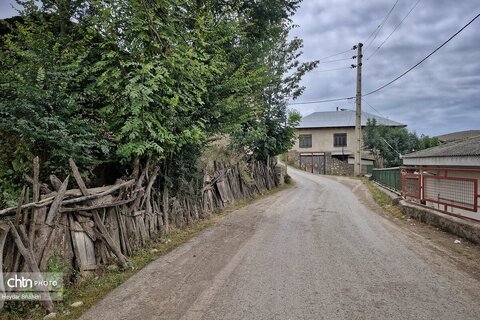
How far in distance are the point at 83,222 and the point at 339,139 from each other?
116 feet

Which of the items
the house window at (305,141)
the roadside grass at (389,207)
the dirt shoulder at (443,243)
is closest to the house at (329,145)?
the house window at (305,141)

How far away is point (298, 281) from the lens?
13.8 ft

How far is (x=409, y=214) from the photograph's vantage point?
30.1 ft

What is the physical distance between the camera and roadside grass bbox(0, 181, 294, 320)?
131 inches

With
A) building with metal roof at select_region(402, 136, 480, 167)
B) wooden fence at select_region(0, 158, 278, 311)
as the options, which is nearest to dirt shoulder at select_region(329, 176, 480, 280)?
building with metal roof at select_region(402, 136, 480, 167)

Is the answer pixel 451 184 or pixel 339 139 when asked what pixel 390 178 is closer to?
pixel 451 184

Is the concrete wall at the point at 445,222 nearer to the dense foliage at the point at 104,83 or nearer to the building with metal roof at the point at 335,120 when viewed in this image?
the dense foliage at the point at 104,83

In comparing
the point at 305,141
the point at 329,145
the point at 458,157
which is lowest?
the point at 458,157

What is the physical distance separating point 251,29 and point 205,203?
6320 millimetres

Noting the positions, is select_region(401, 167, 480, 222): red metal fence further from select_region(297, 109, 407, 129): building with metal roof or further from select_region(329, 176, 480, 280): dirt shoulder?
select_region(297, 109, 407, 129): building with metal roof

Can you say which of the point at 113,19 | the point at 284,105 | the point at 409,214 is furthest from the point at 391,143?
the point at 113,19

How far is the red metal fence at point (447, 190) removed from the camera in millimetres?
7097

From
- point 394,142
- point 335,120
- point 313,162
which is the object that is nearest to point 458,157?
point 394,142

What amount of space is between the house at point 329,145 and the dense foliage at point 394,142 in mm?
5826
